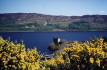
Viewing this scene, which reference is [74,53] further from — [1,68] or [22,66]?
[1,68]

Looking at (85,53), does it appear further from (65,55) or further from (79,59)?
(65,55)

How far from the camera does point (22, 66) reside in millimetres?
15531

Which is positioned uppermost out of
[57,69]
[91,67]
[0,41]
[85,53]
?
[0,41]

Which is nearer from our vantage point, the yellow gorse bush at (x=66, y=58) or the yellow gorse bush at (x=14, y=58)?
the yellow gorse bush at (x=14, y=58)

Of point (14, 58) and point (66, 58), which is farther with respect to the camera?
point (66, 58)

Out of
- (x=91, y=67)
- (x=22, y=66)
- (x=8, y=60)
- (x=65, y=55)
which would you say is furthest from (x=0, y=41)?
(x=91, y=67)

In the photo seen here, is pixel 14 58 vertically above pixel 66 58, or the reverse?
pixel 14 58

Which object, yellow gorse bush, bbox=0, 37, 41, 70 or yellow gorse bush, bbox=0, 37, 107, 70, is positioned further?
yellow gorse bush, bbox=0, 37, 107, 70

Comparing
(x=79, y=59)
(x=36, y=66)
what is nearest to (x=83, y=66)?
(x=79, y=59)

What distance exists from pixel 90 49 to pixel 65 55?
3.57 m

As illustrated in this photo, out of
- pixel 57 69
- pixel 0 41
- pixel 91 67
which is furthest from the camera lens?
pixel 57 69

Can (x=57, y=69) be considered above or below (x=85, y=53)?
below

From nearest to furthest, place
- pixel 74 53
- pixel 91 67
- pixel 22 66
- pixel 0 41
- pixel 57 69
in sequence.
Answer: pixel 22 66 < pixel 0 41 < pixel 91 67 < pixel 74 53 < pixel 57 69

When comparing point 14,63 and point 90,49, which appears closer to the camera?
point 14,63
